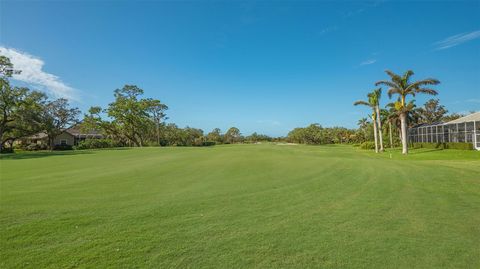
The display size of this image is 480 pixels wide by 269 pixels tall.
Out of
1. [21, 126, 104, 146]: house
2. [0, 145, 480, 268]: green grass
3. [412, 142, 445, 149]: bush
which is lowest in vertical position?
[0, 145, 480, 268]: green grass

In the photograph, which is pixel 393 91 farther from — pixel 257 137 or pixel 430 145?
pixel 257 137

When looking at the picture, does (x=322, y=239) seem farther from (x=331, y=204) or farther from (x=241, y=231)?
(x=331, y=204)

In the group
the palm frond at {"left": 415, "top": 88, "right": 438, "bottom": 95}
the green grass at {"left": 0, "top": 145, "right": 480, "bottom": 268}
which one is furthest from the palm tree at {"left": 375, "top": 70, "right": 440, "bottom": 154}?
the green grass at {"left": 0, "top": 145, "right": 480, "bottom": 268}

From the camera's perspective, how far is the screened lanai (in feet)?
98.9

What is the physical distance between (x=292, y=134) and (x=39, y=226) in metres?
88.7

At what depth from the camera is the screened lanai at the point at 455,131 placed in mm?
30156

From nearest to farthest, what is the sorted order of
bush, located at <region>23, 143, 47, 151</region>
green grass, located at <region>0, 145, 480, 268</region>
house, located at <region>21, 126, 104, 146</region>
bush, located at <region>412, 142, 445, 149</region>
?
green grass, located at <region>0, 145, 480, 268</region> < bush, located at <region>412, 142, 445, 149</region> < bush, located at <region>23, 143, 47, 151</region> < house, located at <region>21, 126, 104, 146</region>

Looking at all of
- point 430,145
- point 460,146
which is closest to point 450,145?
point 460,146

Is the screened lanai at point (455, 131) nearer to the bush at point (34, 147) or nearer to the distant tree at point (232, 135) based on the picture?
the distant tree at point (232, 135)

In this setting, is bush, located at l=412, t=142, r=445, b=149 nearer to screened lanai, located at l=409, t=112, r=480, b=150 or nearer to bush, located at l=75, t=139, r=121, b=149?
screened lanai, located at l=409, t=112, r=480, b=150

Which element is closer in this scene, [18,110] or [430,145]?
[18,110]

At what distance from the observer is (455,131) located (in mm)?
33656

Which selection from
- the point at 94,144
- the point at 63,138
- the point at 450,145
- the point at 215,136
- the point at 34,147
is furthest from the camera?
the point at 215,136

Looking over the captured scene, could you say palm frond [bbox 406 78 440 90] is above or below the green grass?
A: above
